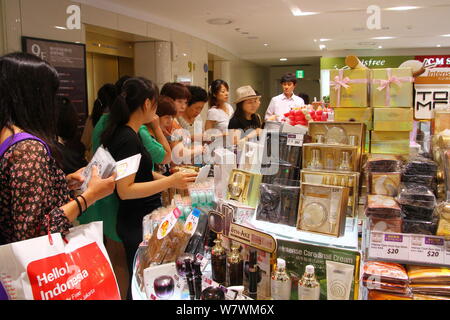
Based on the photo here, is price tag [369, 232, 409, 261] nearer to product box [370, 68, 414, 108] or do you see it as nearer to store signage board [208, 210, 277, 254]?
store signage board [208, 210, 277, 254]

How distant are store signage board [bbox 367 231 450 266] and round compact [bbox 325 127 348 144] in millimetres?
541

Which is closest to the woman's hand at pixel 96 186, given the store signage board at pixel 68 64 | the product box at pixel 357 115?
the product box at pixel 357 115

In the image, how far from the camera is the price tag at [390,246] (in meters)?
1.38

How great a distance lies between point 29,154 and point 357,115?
1.65 m

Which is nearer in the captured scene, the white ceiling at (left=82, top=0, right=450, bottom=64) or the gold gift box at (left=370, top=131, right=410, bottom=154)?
the gold gift box at (left=370, top=131, right=410, bottom=154)

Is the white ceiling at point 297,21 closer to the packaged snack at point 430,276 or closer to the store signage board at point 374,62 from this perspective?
the store signage board at point 374,62

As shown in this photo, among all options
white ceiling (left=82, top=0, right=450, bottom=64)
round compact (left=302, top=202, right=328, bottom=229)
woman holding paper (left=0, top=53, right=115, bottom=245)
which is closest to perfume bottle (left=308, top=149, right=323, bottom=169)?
round compact (left=302, top=202, right=328, bottom=229)

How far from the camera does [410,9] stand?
6.60m

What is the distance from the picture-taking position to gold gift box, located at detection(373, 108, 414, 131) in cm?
204

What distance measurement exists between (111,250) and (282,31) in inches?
290

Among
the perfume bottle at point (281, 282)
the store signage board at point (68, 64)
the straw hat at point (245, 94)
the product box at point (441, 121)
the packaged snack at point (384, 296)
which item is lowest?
the packaged snack at point (384, 296)

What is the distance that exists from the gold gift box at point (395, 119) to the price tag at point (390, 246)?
0.83 meters

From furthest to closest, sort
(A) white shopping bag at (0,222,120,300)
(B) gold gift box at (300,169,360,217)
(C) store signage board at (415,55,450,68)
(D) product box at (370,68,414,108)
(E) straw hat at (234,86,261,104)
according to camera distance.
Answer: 1. (C) store signage board at (415,55,450,68)
2. (E) straw hat at (234,86,261,104)
3. (D) product box at (370,68,414,108)
4. (B) gold gift box at (300,169,360,217)
5. (A) white shopping bag at (0,222,120,300)

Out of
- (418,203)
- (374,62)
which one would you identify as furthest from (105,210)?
(374,62)
